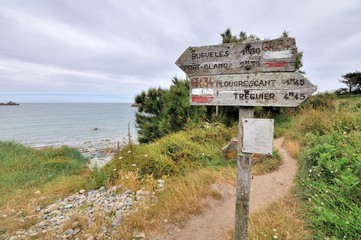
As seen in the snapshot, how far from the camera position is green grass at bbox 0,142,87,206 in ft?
18.9

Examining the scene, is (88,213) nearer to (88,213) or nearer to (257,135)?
(88,213)

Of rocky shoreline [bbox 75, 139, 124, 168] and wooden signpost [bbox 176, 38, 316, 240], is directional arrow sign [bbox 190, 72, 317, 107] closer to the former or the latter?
wooden signpost [bbox 176, 38, 316, 240]

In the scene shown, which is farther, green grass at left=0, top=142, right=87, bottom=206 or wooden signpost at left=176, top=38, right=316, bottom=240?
green grass at left=0, top=142, right=87, bottom=206

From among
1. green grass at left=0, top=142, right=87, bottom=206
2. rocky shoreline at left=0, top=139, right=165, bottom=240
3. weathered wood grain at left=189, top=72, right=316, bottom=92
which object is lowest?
green grass at left=0, top=142, right=87, bottom=206

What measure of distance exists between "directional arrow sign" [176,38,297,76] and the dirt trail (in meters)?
2.17

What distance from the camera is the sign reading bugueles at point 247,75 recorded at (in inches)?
71.6

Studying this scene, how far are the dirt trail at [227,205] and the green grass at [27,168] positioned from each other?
13.6ft

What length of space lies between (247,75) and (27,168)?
27.3 ft

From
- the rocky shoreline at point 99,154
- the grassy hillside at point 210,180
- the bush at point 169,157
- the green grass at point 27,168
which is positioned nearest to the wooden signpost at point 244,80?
the grassy hillside at point 210,180

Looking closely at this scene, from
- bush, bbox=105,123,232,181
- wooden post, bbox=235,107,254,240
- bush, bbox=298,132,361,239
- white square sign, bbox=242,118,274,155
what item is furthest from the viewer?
bush, bbox=105,123,232,181

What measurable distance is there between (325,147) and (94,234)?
Result: 4.14 metres

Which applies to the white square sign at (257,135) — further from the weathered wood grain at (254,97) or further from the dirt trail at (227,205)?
the dirt trail at (227,205)

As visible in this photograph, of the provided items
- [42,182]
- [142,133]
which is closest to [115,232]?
[42,182]

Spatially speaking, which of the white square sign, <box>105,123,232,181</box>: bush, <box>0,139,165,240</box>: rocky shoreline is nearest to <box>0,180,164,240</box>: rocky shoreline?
<box>0,139,165,240</box>: rocky shoreline
